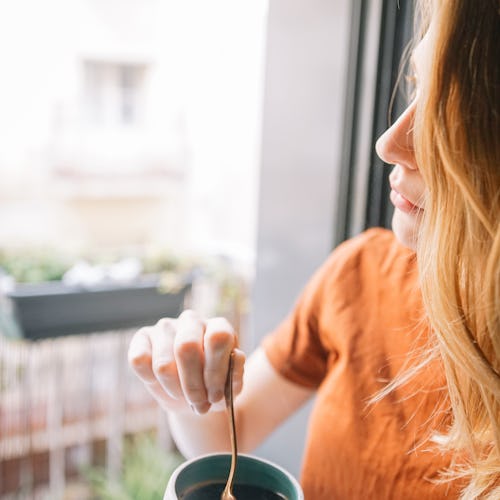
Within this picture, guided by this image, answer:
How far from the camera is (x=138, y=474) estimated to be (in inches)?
58.4

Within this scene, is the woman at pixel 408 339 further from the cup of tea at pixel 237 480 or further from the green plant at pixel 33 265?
the green plant at pixel 33 265

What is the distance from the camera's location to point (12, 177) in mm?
1586

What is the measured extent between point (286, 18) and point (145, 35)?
0.58 metres

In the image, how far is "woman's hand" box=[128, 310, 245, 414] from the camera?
468mm

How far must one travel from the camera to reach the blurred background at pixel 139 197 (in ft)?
3.19

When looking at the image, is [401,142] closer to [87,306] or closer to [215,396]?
[215,396]

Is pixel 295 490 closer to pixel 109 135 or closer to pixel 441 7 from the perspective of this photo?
pixel 441 7

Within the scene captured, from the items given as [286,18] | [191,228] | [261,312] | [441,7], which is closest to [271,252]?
[261,312]

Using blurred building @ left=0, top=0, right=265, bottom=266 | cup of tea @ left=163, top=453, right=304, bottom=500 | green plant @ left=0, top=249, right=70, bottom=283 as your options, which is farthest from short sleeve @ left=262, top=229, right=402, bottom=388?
green plant @ left=0, top=249, right=70, bottom=283

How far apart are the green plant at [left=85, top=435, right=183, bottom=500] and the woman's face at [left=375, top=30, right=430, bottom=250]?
3.23 feet

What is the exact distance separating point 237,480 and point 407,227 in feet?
0.85

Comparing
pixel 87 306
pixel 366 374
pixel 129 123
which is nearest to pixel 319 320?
pixel 366 374

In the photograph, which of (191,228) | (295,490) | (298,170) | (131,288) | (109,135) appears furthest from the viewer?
(191,228)

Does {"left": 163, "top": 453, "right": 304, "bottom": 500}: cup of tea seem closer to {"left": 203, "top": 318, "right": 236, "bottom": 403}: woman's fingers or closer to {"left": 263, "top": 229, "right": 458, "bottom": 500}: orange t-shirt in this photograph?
{"left": 203, "top": 318, "right": 236, "bottom": 403}: woman's fingers
